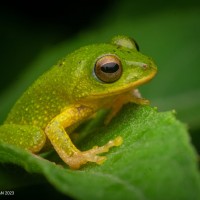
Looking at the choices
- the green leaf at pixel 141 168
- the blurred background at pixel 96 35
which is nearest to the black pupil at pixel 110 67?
the green leaf at pixel 141 168

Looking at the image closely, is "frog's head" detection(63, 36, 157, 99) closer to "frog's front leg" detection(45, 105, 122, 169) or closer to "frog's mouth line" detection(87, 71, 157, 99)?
"frog's mouth line" detection(87, 71, 157, 99)

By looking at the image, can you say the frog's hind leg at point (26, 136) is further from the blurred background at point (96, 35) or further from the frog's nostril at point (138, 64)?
the blurred background at point (96, 35)

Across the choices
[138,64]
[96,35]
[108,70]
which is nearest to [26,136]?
[108,70]

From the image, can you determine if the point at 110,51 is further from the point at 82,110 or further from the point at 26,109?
the point at 26,109

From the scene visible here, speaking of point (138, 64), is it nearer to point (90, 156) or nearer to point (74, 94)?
point (74, 94)

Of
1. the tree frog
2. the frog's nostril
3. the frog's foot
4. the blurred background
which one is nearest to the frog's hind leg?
the tree frog

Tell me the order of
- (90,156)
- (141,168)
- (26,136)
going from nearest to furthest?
(141,168), (90,156), (26,136)
